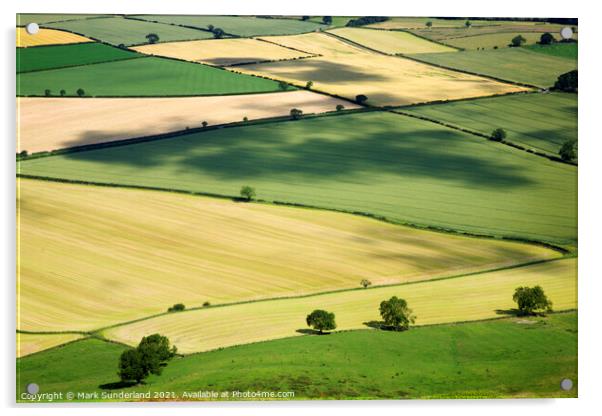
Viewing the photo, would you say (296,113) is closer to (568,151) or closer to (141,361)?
(568,151)

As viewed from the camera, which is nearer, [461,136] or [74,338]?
[74,338]

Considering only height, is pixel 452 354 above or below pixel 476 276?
below

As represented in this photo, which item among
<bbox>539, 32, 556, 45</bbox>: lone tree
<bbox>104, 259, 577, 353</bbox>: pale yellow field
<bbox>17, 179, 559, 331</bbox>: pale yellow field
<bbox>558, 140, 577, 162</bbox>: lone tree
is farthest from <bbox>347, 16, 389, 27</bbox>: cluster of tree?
<bbox>104, 259, 577, 353</bbox>: pale yellow field

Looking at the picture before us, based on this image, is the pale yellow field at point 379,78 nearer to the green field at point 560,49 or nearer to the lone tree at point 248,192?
the green field at point 560,49

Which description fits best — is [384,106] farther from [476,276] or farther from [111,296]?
[111,296]

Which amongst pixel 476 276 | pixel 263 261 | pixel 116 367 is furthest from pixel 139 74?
pixel 476 276

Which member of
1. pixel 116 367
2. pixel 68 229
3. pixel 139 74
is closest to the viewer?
pixel 116 367

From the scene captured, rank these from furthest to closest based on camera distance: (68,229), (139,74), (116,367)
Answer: (139,74) < (68,229) < (116,367)

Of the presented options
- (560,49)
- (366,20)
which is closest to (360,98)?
(366,20)
